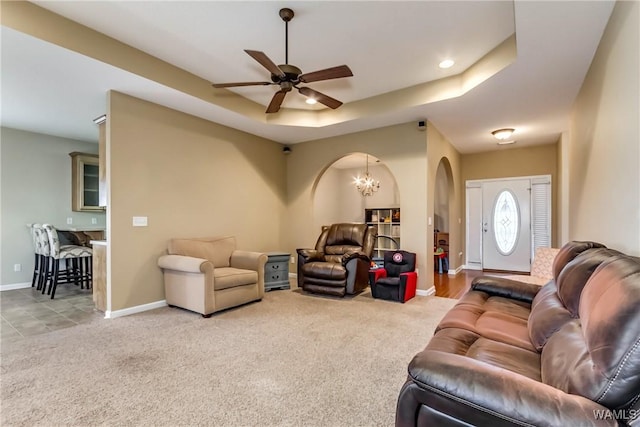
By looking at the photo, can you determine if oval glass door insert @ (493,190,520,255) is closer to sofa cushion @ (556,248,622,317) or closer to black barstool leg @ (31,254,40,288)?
sofa cushion @ (556,248,622,317)

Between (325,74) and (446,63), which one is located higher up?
(446,63)

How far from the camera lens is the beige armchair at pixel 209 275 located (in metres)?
3.54

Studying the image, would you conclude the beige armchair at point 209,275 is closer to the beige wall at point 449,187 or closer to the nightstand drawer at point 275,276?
the nightstand drawer at point 275,276

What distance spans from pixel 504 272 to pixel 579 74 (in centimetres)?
471

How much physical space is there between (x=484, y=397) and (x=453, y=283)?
4.98 m

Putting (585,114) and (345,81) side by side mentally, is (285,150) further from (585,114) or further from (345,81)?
(585,114)

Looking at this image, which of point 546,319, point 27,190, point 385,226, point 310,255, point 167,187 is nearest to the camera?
point 546,319

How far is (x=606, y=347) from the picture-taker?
99 centimetres

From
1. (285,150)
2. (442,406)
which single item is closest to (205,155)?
(285,150)

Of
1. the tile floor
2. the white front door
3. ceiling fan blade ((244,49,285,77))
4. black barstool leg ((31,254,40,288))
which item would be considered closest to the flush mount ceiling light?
the white front door

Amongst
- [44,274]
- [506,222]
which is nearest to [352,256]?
[506,222]

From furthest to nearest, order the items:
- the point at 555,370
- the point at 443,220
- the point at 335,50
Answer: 1. the point at 443,220
2. the point at 335,50
3. the point at 555,370

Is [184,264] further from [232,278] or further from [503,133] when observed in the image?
[503,133]

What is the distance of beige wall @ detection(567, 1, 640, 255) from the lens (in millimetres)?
1840
